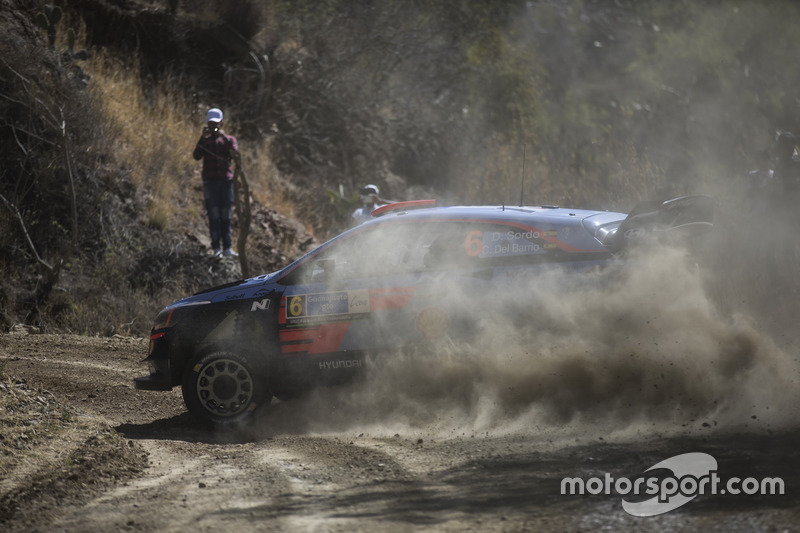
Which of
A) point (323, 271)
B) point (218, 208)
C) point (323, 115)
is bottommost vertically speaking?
point (323, 271)

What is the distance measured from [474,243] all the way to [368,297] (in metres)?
1.02

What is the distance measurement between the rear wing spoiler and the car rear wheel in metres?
3.27

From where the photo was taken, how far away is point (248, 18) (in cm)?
2027

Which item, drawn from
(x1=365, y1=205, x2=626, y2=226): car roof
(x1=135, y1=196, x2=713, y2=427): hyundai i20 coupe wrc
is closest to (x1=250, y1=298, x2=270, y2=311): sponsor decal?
(x1=135, y1=196, x2=713, y2=427): hyundai i20 coupe wrc

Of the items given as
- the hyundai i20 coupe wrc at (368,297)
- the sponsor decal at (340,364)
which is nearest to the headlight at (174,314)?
the hyundai i20 coupe wrc at (368,297)

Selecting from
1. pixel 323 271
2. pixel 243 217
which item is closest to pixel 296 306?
pixel 323 271

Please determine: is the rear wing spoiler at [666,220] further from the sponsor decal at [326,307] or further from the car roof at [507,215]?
the sponsor decal at [326,307]

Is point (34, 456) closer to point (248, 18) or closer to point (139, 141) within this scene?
point (139, 141)

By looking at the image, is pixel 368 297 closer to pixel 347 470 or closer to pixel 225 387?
pixel 225 387

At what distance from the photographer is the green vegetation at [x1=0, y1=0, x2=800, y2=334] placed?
1407 cm

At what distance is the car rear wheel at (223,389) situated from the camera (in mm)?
7609

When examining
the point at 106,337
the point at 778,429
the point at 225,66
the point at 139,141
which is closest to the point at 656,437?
the point at 778,429

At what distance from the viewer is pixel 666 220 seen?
7098 millimetres

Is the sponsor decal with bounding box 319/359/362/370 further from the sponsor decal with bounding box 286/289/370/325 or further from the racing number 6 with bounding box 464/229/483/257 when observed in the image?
the racing number 6 with bounding box 464/229/483/257
